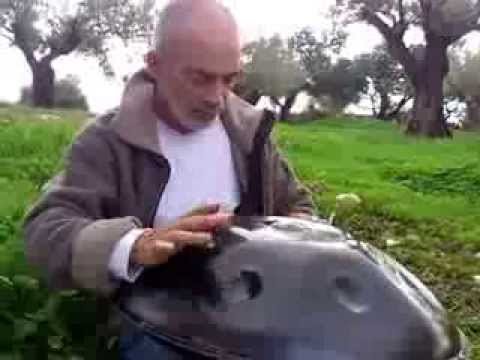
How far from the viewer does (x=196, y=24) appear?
2133 millimetres

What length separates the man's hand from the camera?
1.92 meters

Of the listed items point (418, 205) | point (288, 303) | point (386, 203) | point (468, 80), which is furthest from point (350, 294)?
point (468, 80)

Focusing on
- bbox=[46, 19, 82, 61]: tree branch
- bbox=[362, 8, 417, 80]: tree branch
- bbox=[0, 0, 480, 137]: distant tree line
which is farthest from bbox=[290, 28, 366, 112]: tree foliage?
bbox=[362, 8, 417, 80]: tree branch

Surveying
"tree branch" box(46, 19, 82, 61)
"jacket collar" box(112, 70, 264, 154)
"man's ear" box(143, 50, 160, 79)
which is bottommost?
"tree branch" box(46, 19, 82, 61)

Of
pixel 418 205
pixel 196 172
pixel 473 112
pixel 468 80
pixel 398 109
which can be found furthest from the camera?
pixel 398 109

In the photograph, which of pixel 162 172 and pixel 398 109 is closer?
pixel 162 172

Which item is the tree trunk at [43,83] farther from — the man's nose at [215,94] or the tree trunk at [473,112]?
the man's nose at [215,94]

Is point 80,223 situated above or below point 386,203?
above

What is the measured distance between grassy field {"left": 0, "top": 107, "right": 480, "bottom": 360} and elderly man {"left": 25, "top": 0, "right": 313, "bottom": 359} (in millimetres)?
428

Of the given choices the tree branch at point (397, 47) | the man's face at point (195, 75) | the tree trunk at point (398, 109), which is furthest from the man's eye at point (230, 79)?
the tree trunk at point (398, 109)

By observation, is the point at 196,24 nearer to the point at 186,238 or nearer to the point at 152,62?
the point at 152,62

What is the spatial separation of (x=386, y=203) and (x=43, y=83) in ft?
102

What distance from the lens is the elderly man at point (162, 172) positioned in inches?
78.2

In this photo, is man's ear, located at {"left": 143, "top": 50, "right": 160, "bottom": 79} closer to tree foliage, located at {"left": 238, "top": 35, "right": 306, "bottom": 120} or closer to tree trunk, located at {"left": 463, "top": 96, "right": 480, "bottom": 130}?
tree trunk, located at {"left": 463, "top": 96, "right": 480, "bottom": 130}
